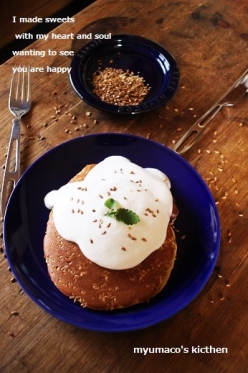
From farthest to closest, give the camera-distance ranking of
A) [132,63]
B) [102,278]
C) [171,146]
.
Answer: [132,63], [171,146], [102,278]

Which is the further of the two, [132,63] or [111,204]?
[132,63]

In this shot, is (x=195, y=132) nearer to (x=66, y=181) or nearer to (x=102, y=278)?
(x=66, y=181)

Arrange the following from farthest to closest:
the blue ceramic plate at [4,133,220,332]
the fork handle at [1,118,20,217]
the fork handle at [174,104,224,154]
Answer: the fork handle at [174,104,224,154], the fork handle at [1,118,20,217], the blue ceramic plate at [4,133,220,332]

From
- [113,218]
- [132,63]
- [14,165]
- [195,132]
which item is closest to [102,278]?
[113,218]

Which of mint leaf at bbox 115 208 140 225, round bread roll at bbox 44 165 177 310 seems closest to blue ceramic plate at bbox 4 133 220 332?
round bread roll at bbox 44 165 177 310

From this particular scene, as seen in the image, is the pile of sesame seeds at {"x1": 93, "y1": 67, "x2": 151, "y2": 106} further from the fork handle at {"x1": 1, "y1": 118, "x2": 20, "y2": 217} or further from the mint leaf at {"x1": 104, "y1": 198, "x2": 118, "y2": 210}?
the mint leaf at {"x1": 104, "y1": 198, "x2": 118, "y2": 210}

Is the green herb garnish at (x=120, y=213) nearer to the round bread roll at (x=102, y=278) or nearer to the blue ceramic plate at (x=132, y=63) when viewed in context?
the round bread roll at (x=102, y=278)

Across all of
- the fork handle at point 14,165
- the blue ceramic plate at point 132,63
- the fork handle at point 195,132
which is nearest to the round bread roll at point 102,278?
the fork handle at point 14,165
